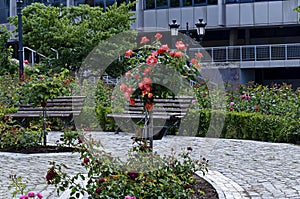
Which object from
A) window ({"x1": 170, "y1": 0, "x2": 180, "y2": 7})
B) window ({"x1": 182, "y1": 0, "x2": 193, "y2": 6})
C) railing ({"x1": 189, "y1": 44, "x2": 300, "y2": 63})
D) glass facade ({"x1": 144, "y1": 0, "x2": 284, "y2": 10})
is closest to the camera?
railing ({"x1": 189, "y1": 44, "x2": 300, "y2": 63})

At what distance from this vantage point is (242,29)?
37.6 m

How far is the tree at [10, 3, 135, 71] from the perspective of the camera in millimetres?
25938

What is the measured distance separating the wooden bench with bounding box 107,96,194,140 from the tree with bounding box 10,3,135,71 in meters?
12.5

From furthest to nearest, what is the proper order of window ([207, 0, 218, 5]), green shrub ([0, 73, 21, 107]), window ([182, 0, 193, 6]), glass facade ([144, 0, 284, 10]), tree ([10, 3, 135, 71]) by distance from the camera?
1. window ([182, 0, 193, 6])
2. glass facade ([144, 0, 284, 10])
3. window ([207, 0, 218, 5])
4. tree ([10, 3, 135, 71])
5. green shrub ([0, 73, 21, 107])

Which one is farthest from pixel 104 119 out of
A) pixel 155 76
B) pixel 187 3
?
pixel 187 3

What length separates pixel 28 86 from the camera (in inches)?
436

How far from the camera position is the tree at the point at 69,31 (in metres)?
25.9

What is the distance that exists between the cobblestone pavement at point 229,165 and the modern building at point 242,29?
19.5m

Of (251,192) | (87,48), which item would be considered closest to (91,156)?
(251,192)

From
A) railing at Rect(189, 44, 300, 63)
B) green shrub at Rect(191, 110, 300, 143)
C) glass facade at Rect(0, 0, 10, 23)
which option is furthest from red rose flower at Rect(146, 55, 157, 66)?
glass facade at Rect(0, 0, 10, 23)

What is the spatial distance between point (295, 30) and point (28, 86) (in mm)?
28271

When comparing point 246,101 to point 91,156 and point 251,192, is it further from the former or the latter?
point 91,156

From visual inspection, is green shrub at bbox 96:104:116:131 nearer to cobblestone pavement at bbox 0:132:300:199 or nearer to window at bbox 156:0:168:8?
cobblestone pavement at bbox 0:132:300:199

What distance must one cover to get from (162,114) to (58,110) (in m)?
2.68
